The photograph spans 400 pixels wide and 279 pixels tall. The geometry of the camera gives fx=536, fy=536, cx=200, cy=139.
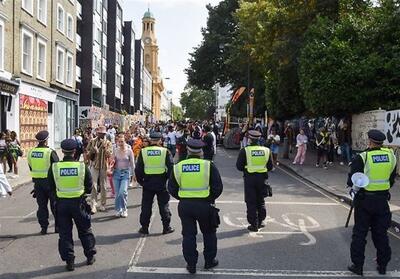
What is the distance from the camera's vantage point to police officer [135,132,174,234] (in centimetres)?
897

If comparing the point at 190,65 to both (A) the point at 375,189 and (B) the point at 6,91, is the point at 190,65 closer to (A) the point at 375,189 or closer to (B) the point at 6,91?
(B) the point at 6,91

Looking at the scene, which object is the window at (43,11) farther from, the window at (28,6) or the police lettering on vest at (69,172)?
the police lettering on vest at (69,172)

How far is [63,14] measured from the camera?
32156 mm

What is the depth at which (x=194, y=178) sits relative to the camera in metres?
6.86

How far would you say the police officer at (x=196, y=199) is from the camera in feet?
22.3

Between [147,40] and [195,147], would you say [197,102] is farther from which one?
[195,147]

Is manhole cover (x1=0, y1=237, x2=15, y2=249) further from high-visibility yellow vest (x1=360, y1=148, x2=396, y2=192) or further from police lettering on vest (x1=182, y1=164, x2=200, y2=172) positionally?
high-visibility yellow vest (x1=360, y1=148, x2=396, y2=192)

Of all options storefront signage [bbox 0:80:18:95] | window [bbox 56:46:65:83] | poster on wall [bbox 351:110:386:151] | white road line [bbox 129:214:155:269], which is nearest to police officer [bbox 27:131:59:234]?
white road line [bbox 129:214:155:269]

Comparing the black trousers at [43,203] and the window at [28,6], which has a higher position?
the window at [28,6]

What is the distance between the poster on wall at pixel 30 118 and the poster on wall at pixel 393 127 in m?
15.8

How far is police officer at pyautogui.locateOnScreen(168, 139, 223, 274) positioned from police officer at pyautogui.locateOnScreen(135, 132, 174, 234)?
2044mm

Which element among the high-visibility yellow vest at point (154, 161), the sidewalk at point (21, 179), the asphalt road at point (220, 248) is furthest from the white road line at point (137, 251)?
the sidewalk at point (21, 179)

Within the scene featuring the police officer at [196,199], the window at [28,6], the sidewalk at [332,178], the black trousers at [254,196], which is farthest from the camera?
the window at [28,6]

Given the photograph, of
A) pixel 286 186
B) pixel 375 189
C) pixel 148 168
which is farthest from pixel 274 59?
pixel 375 189
